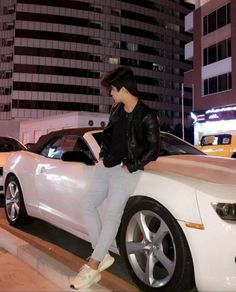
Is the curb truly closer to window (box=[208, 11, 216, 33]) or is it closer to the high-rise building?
window (box=[208, 11, 216, 33])

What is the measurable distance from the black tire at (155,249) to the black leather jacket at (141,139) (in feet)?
1.15

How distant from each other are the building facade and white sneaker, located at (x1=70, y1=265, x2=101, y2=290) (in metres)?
28.6

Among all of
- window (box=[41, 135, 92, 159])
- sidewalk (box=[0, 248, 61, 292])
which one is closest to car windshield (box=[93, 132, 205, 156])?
window (box=[41, 135, 92, 159])

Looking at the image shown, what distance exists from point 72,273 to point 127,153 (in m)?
1.15

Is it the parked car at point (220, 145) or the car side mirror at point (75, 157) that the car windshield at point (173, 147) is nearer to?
the car side mirror at point (75, 157)

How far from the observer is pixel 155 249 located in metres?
3.73

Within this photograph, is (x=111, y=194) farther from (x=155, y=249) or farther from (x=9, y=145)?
(x=9, y=145)

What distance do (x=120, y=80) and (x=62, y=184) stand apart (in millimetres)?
1615

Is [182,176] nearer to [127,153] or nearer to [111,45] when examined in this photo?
[127,153]

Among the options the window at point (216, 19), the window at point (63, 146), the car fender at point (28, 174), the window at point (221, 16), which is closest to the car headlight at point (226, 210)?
the window at point (63, 146)

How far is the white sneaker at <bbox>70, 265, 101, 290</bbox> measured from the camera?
359 centimetres

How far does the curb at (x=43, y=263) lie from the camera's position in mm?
3869

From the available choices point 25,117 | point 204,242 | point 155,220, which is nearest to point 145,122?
point 155,220

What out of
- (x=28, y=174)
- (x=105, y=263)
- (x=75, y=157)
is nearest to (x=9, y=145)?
(x=28, y=174)
